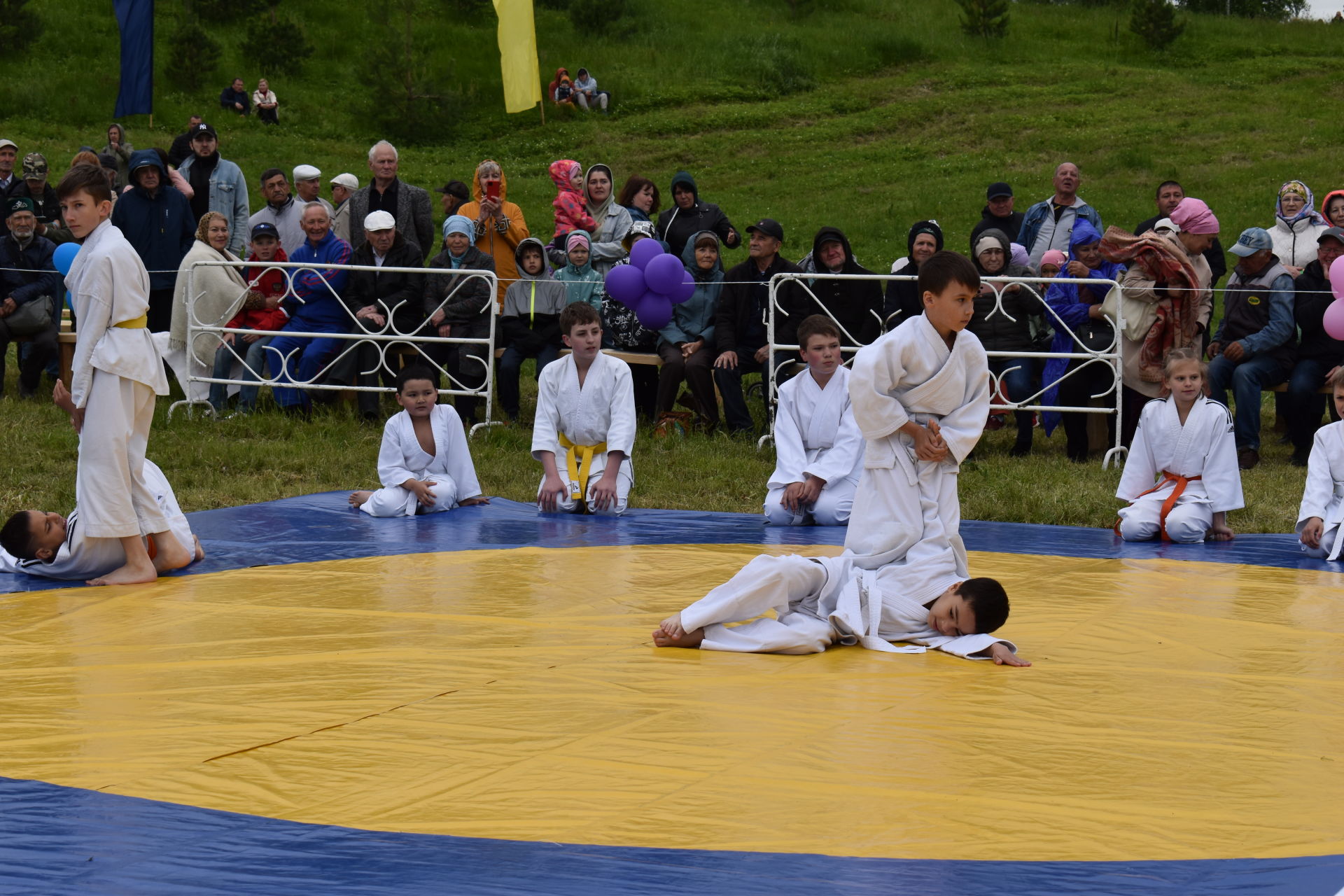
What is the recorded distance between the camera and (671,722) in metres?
3.62

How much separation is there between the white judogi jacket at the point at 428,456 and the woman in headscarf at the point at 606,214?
294 cm

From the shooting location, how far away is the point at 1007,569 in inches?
232

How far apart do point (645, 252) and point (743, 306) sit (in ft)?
2.45

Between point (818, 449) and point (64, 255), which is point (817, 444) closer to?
point (818, 449)

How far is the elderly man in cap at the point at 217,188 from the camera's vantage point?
11.0 m

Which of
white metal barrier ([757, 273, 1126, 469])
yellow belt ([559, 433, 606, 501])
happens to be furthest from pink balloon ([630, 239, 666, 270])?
yellow belt ([559, 433, 606, 501])

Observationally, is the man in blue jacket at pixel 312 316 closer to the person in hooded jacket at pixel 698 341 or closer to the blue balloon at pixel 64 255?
the blue balloon at pixel 64 255

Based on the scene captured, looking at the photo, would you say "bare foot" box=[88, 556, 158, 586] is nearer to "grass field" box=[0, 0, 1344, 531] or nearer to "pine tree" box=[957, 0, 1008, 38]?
"grass field" box=[0, 0, 1344, 531]

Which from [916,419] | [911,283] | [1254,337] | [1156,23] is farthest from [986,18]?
[916,419]

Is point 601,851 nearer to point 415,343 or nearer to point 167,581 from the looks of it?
point 167,581

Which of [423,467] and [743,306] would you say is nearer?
[423,467]

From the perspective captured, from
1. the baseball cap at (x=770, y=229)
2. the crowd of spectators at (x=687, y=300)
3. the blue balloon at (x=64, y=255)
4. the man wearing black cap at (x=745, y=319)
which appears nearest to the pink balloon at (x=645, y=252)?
the crowd of spectators at (x=687, y=300)

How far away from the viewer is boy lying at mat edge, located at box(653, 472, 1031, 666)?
437cm

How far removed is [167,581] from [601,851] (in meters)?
3.23
